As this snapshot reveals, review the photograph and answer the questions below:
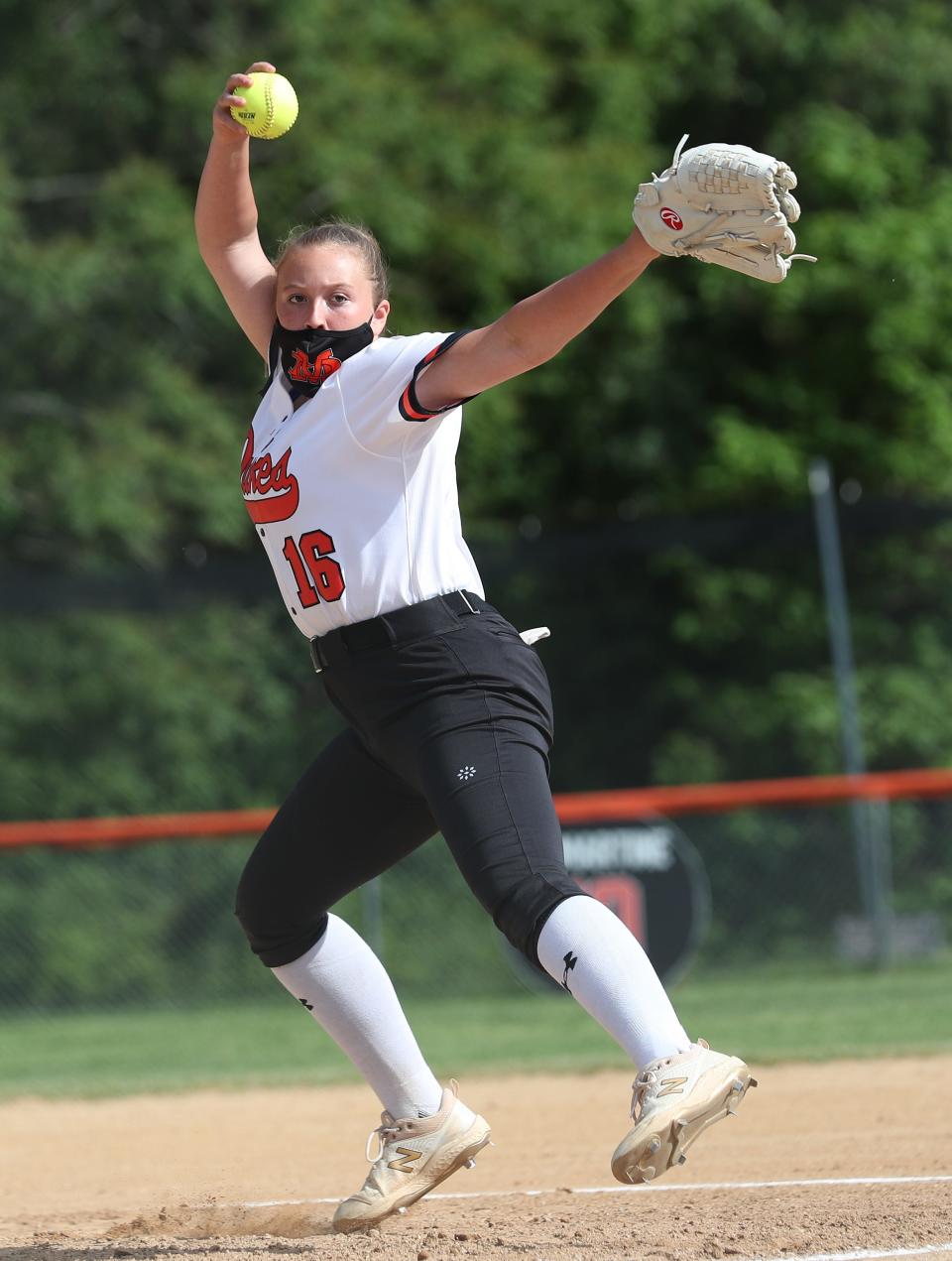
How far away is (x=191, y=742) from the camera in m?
11.6

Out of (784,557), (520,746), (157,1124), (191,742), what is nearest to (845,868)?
(784,557)

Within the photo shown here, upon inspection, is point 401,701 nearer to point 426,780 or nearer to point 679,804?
point 426,780

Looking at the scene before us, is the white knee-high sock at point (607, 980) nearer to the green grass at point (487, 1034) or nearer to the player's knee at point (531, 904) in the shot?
the player's knee at point (531, 904)

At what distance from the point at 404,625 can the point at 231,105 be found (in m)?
1.26

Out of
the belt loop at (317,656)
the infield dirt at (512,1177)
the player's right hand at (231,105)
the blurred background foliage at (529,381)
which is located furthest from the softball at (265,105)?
the blurred background foliage at (529,381)

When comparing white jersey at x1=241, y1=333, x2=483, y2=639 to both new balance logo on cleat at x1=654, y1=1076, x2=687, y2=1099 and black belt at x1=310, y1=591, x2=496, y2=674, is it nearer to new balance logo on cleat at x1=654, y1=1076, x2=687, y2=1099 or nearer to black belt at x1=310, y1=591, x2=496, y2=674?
black belt at x1=310, y1=591, x2=496, y2=674

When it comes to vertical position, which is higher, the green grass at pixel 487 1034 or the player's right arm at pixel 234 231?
the player's right arm at pixel 234 231

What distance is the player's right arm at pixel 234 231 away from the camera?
150 inches

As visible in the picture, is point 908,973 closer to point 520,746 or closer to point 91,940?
point 91,940

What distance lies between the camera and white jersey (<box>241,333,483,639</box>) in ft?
10.8

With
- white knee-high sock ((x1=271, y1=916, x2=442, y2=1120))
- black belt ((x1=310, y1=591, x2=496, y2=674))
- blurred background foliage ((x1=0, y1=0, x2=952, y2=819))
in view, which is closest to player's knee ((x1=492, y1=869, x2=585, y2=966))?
black belt ((x1=310, y1=591, x2=496, y2=674))

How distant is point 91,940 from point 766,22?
31.9 ft

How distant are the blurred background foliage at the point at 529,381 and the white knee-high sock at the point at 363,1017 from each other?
775 cm

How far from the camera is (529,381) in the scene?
584 inches
